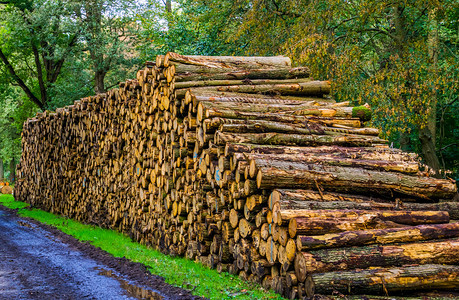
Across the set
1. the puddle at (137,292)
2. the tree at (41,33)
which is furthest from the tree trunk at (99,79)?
the puddle at (137,292)

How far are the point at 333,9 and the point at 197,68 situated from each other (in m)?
6.34

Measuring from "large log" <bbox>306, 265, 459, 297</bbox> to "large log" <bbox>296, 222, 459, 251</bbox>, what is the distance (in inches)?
13.4

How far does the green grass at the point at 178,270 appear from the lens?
19.4 ft

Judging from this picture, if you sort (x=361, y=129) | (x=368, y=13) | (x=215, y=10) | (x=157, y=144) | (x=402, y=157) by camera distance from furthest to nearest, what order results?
(x=215, y=10) < (x=368, y=13) < (x=157, y=144) < (x=361, y=129) < (x=402, y=157)

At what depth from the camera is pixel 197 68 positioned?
9008 millimetres

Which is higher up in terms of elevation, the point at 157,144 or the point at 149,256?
the point at 157,144

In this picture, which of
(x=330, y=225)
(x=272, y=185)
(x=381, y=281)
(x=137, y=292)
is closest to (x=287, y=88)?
(x=272, y=185)

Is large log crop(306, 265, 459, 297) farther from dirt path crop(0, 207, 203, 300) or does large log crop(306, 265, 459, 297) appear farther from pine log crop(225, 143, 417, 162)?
pine log crop(225, 143, 417, 162)

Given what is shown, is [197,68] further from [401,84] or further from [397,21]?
[397,21]

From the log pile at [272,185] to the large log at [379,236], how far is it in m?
0.01

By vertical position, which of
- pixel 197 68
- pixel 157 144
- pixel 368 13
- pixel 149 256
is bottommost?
pixel 149 256

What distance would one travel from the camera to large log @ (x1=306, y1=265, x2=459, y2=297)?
488 centimetres

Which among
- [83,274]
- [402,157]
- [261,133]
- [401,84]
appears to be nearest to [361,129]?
[402,157]

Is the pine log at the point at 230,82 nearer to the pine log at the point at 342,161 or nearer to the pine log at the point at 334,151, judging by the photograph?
the pine log at the point at 334,151
